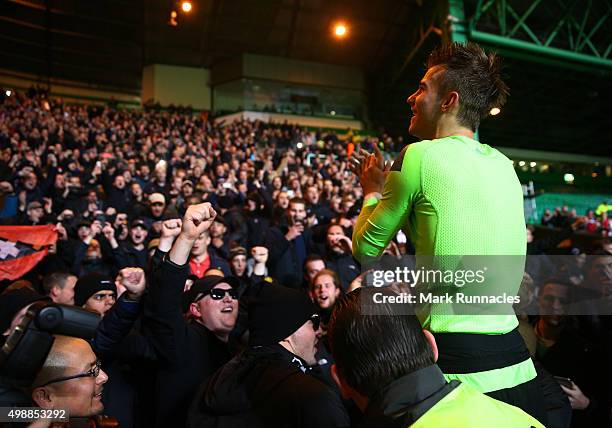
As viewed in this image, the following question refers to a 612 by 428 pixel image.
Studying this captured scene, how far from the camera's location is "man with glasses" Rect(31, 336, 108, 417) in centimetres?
191

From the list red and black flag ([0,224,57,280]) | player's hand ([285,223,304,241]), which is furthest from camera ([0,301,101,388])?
player's hand ([285,223,304,241])

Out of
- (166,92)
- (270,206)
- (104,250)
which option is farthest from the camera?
(166,92)

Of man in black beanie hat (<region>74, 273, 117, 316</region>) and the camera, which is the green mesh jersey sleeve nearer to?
the camera

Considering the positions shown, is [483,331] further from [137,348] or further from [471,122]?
[137,348]

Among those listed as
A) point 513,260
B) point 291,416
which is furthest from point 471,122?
point 291,416

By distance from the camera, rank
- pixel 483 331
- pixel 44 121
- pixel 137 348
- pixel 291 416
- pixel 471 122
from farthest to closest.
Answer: pixel 44 121, pixel 137 348, pixel 291 416, pixel 471 122, pixel 483 331

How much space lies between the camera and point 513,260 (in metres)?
1.51

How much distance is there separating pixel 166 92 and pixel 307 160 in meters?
14.1

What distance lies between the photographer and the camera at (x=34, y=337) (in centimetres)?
127

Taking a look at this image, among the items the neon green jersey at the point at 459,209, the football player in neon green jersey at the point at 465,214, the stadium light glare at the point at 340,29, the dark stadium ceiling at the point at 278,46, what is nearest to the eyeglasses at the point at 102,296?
the football player in neon green jersey at the point at 465,214

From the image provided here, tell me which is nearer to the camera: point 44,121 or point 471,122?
point 471,122

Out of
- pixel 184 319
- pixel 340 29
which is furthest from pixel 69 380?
pixel 340 29

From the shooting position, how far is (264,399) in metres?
2.05

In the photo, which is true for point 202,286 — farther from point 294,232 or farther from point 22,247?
point 22,247
